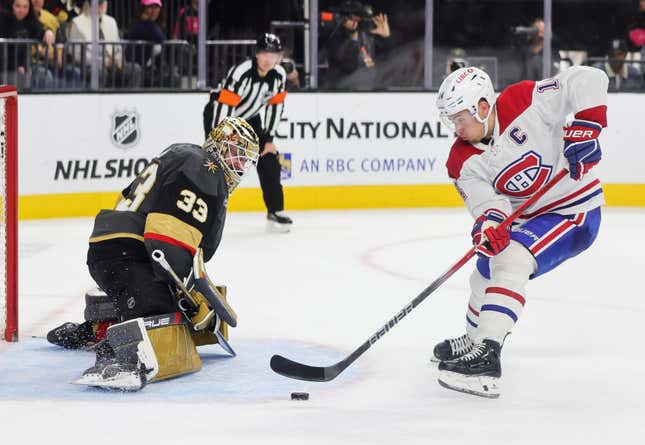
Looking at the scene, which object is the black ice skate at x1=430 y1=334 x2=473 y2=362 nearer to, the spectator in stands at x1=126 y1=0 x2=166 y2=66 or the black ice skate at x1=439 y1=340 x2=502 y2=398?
the black ice skate at x1=439 y1=340 x2=502 y2=398

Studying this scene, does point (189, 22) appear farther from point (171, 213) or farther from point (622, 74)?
point (171, 213)

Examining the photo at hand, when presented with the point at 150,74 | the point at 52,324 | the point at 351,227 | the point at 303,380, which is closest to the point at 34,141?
the point at 150,74

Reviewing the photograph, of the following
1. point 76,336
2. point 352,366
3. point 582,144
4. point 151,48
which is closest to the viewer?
point 582,144

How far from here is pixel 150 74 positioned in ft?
25.9

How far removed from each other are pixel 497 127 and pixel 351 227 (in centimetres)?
377

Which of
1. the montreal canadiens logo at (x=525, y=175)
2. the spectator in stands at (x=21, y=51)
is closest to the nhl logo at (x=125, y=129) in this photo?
the spectator in stands at (x=21, y=51)

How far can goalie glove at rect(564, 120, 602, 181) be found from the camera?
347 centimetres

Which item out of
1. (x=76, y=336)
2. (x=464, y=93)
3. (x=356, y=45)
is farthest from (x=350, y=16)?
(x=464, y=93)

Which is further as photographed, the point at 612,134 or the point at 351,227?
the point at 612,134

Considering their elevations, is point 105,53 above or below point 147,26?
below

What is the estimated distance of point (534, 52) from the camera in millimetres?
8859

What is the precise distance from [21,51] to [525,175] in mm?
4617

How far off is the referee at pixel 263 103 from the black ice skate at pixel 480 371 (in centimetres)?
356

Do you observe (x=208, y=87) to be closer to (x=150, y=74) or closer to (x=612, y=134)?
(x=150, y=74)
